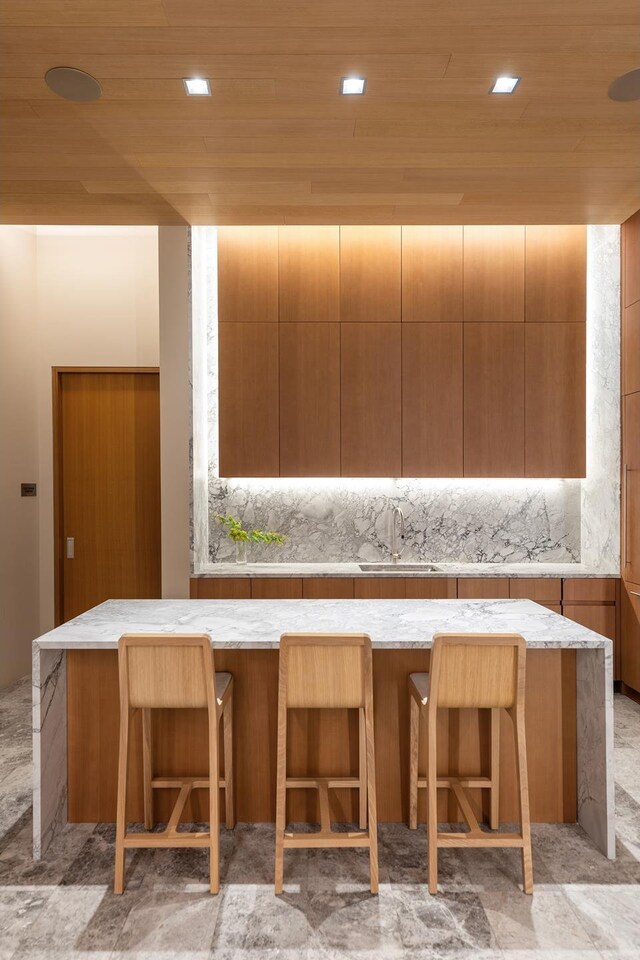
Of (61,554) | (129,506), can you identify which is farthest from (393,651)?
(61,554)

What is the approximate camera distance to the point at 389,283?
175 inches

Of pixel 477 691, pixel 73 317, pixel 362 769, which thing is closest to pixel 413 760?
pixel 362 769

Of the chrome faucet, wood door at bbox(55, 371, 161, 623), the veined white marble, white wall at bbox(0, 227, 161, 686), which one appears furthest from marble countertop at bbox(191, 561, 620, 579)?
white wall at bbox(0, 227, 161, 686)

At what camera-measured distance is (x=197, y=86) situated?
2.68m

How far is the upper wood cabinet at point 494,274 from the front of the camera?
14.6 ft

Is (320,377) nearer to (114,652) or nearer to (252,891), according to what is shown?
(114,652)

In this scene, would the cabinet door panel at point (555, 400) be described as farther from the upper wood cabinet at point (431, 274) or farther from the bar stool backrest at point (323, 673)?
the bar stool backrest at point (323, 673)

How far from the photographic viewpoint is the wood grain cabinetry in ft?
14.6

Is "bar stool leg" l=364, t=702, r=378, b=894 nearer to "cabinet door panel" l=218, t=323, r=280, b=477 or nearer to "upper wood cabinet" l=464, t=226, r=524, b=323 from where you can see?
"cabinet door panel" l=218, t=323, r=280, b=477

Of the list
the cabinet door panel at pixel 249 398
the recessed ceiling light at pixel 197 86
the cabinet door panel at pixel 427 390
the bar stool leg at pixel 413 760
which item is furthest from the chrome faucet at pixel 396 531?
the recessed ceiling light at pixel 197 86

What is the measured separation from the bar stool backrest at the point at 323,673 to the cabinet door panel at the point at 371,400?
2.35m

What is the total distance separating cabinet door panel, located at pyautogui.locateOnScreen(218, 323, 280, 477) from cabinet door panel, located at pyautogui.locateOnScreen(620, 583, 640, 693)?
2.48m

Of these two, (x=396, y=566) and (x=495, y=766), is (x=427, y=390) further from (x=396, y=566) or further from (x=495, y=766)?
(x=495, y=766)

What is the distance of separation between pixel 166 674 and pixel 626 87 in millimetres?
3021
